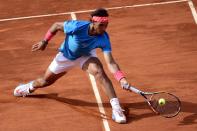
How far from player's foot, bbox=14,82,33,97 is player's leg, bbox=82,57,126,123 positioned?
1.34 meters

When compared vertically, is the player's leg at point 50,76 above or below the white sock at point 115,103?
above

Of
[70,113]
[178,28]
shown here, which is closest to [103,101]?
[70,113]

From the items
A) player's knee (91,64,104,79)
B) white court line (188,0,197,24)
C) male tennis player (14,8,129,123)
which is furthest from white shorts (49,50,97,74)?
white court line (188,0,197,24)

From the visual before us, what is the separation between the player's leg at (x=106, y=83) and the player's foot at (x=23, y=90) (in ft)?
4.39

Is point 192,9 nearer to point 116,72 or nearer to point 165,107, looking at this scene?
point 165,107

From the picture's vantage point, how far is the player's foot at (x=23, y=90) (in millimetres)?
10820

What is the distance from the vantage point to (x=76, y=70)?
1185 cm

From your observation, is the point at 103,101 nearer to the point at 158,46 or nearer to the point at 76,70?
the point at 76,70

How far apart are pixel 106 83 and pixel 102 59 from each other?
7.44 ft

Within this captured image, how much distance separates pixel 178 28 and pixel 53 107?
4004mm

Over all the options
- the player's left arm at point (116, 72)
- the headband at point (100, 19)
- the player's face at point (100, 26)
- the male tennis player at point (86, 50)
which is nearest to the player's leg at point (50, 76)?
the male tennis player at point (86, 50)

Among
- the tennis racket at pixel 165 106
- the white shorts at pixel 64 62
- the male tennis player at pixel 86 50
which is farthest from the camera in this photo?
the white shorts at pixel 64 62

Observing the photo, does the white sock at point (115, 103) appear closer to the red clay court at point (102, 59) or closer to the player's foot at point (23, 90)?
the red clay court at point (102, 59)

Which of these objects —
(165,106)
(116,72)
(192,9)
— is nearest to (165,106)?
(165,106)
